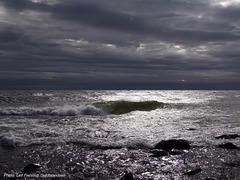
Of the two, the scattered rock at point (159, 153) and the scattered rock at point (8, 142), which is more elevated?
the scattered rock at point (159, 153)

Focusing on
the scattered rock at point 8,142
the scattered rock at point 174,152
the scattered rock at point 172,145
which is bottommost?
the scattered rock at point 8,142

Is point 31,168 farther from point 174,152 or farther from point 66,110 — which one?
point 66,110


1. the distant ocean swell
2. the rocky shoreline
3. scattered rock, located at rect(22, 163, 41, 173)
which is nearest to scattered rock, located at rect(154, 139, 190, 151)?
the rocky shoreline

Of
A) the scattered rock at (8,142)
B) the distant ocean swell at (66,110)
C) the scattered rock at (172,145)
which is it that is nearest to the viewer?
the scattered rock at (172,145)

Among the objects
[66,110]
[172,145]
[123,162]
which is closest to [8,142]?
[123,162]

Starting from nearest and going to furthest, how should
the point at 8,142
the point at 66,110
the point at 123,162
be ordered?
the point at 123,162, the point at 8,142, the point at 66,110

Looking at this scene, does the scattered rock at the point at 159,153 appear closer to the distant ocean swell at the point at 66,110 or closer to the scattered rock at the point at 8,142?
the scattered rock at the point at 8,142

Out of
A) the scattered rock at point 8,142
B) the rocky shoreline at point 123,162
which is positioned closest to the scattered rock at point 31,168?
the rocky shoreline at point 123,162

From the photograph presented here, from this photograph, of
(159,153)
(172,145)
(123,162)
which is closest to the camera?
(123,162)

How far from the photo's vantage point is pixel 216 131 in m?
12.7

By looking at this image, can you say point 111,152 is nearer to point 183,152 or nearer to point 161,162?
point 161,162

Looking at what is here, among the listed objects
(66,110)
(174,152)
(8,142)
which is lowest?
(66,110)

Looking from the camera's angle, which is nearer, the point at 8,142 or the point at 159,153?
the point at 159,153

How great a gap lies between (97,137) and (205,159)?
5254 mm
